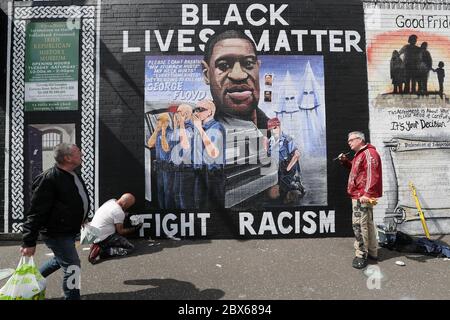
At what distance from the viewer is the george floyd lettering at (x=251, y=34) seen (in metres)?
6.05

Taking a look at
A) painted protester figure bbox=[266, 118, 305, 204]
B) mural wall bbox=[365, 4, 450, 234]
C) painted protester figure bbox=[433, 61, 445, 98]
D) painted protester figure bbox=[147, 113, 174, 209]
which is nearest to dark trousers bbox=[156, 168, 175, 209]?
painted protester figure bbox=[147, 113, 174, 209]

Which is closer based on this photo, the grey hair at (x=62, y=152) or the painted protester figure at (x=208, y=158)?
the grey hair at (x=62, y=152)

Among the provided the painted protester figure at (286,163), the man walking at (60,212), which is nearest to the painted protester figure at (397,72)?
the painted protester figure at (286,163)

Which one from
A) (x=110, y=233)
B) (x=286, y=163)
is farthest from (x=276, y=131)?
(x=110, y=233)

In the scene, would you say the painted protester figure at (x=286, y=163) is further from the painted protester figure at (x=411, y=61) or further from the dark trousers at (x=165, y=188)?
the painted protester figure at (x=411, y=61)

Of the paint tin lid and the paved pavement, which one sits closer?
the paved pavement

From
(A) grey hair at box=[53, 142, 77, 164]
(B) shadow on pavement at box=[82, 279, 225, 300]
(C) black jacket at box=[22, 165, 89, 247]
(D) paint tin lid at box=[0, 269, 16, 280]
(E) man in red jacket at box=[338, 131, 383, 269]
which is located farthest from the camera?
(E) man in red jacket at box=[338, 131, 383, 269]

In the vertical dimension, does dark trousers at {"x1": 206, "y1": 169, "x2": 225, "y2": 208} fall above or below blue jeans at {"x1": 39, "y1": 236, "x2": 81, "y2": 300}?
above

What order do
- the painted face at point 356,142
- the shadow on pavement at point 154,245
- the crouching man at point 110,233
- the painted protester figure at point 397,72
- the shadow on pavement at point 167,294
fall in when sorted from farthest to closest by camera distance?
the painted protester figure at point 397,72 < the shadow on pavement at point 154,245 < the crouching man at point 110,233 < the painted face at point 356,142 < the shadow on pavement at point 167,294

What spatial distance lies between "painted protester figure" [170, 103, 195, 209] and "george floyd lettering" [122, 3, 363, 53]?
1214 millimetres

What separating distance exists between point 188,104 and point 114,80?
1400 mm

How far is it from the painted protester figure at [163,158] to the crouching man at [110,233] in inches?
26.6

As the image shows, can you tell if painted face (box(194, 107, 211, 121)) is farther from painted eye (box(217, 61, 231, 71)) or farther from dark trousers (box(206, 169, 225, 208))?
dark trousers (box(206, 169, 225, 208))

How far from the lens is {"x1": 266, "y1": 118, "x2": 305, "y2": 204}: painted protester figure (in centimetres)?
599
